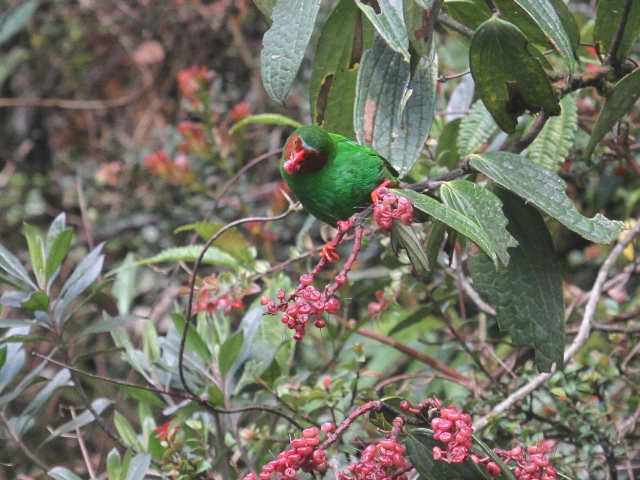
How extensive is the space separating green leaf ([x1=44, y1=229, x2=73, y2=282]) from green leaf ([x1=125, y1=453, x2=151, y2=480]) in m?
0.48

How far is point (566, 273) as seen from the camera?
3127mm

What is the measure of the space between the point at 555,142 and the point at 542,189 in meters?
0.50

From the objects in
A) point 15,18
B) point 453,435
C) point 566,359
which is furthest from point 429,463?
point 15,18

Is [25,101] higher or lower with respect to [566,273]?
higher

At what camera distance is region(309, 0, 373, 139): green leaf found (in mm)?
1489

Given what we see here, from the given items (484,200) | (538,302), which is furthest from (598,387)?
(484,200)

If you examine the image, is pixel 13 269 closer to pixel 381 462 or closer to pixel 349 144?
pixel 349 144

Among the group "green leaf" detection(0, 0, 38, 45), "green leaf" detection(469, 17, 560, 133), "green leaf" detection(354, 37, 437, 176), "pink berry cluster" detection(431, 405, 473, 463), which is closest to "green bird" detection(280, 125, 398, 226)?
"green leaf" detection(354, 37, 437, 176)

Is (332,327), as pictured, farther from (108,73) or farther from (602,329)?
(108,73)

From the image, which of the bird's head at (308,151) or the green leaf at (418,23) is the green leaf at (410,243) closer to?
the green leaf at (418,23)

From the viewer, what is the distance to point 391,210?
1098 millimetres

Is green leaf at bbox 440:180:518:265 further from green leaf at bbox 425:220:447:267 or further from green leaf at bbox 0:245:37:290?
green leaf at bbox 0:245:37:290

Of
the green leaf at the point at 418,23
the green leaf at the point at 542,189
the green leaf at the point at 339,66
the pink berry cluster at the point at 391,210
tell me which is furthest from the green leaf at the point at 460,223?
the green leaf at the point at 339,66

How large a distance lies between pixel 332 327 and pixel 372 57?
73cm
